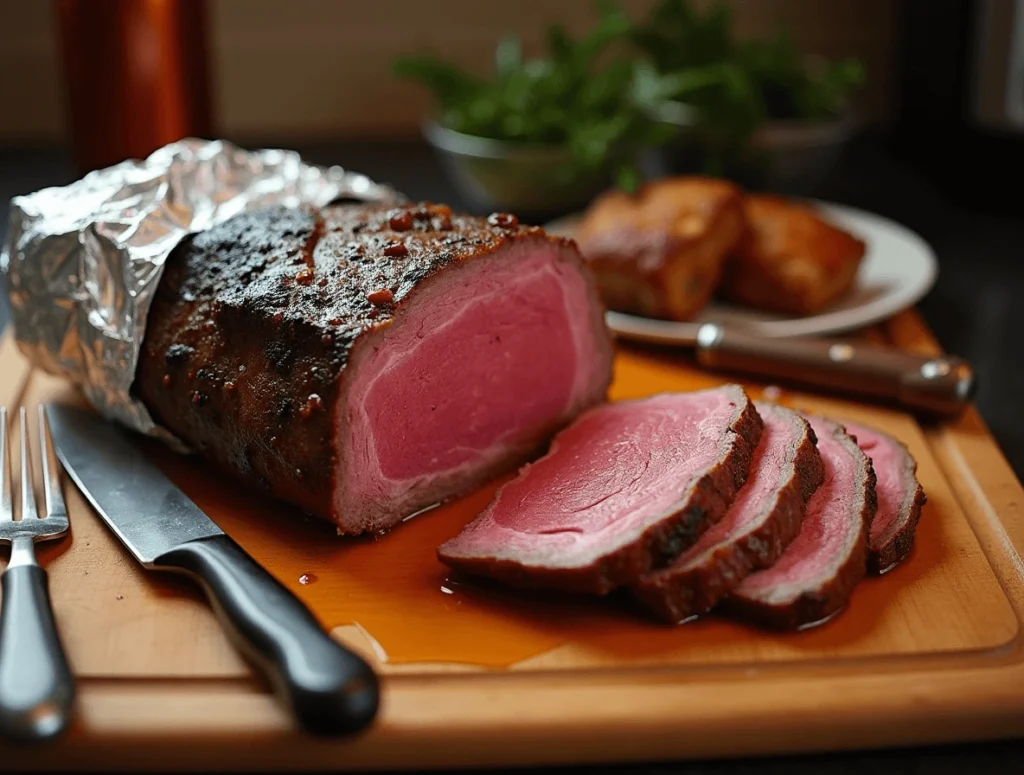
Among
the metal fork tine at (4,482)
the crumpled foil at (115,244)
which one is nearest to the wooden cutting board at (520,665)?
the metal fork tine at (4,482)

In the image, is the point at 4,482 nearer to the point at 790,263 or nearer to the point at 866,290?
the point at 790,263

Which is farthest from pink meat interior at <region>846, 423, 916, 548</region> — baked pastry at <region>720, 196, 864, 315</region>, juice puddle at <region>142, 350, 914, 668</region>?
baked pastry at <region>720, 196, 864, 315</region>

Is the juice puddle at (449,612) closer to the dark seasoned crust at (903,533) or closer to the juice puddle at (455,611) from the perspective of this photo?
the juice puddle at (455,611)

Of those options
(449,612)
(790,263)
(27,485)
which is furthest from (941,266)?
(27,485)

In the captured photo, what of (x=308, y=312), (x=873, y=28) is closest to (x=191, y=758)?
(x=308, y=312)

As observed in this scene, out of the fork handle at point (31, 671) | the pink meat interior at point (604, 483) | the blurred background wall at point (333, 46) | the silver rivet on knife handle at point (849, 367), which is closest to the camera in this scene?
the fork handle at point (31, 671)

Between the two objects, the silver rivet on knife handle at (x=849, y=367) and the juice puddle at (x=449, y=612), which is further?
the silver rivet on knife handle at (x=849, y=367)

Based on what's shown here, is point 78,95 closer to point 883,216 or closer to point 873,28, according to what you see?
point 883,216
